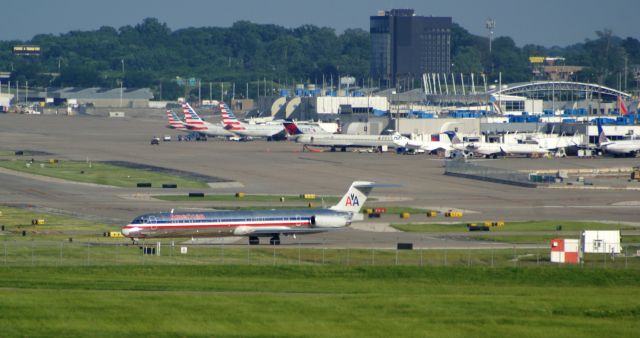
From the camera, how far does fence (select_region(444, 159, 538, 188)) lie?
138 metres

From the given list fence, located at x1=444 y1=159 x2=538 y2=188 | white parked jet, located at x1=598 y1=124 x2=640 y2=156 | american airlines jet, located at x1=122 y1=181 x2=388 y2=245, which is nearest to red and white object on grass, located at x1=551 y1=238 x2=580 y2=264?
american airlines jet, located at x1=122 y1=181 x2=388 y2=245

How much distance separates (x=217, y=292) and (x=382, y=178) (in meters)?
81.5

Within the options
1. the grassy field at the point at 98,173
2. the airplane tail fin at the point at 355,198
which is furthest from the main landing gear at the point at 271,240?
the grassy field at the point at 98,173

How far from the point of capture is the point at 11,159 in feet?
560

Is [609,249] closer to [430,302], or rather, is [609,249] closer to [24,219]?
[430,302]

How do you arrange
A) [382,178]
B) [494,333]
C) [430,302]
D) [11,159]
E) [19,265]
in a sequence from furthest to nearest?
[11,159] < [382,178] < [19,265] < [430,302] < [494,333]

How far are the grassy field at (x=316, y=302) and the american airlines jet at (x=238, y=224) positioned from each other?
11.9 meters

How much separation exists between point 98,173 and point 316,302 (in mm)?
91477

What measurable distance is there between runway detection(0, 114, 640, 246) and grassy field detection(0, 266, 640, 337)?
63.5 ft

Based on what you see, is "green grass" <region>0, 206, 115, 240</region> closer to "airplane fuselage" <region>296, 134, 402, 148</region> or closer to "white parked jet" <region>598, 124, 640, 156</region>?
"airplane fuselage" <region>296, 134, 402, 148</region>

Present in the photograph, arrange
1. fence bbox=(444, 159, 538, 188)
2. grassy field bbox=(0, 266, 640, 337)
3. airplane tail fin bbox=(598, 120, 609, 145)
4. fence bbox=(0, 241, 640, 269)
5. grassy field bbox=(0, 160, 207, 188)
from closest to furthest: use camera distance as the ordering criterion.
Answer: grassy field bbox=(0, 266, 640, 337)
fence bbox=(0, 241, 640, 269)
fence bbox=(444, 159, 538, 188)
grassy field bbox=(0, 160, 207, 188)
airplane tail fin bbox=(598, 120, 609, 145)

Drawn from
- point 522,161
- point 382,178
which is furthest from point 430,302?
point 522,161

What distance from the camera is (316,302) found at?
6091 centimetres

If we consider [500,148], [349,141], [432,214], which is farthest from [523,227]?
[349,141]
